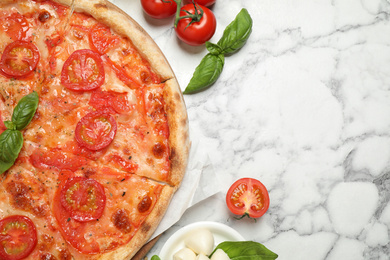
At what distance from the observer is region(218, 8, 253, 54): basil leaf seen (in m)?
3.98

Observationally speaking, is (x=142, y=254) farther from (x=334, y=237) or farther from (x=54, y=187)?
(x=334, y=237)

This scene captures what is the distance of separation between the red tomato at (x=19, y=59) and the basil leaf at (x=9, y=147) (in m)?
0.44

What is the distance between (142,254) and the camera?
12.8 feet

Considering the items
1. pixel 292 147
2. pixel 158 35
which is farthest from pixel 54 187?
pixel 292 147

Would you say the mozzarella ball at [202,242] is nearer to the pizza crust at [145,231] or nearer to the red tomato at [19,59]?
the pizza crust at [145,231]

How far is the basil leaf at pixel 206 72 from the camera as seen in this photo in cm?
397

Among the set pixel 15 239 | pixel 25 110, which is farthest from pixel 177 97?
pixel 15 239

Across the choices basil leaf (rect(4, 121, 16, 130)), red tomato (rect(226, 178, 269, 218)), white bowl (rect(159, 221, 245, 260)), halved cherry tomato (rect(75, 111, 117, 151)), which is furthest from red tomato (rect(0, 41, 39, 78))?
red tomato (rect(226, 178, 269, 218))

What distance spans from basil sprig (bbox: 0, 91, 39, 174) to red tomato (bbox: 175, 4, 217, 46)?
1203mm

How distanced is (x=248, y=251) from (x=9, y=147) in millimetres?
1855

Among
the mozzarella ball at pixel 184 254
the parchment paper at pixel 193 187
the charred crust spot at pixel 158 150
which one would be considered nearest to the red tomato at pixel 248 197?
the parchment paper at pixel 193 187

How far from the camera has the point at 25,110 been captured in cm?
356

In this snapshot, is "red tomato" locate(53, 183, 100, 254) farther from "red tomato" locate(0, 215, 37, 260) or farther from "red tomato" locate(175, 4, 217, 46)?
"red tomato" locate(175, 4, 217, 46)

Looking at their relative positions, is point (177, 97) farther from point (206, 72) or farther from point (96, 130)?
point (96, 130)
